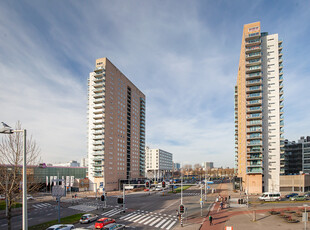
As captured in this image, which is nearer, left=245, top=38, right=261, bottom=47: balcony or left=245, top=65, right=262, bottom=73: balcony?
left=245, top=65, right=262, bottom=73: balcony

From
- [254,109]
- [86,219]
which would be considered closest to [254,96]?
[254,109]

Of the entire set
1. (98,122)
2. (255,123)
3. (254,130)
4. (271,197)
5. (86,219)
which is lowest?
(271,197)

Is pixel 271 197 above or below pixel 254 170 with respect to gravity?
below

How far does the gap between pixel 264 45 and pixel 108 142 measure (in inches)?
2828

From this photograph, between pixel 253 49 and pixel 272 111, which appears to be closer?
pixel 272 111

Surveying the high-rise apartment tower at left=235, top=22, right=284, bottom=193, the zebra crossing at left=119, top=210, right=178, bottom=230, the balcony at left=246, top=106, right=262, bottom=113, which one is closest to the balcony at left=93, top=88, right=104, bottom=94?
the high-rise apartment tower at left=235, top=22, right=284, bottom=193

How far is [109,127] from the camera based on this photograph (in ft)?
298

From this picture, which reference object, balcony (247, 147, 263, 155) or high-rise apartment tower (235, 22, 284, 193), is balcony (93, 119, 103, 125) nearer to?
high-rise apartment tower (235, 22, 284, 193)

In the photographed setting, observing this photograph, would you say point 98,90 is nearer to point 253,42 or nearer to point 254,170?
point 253,42

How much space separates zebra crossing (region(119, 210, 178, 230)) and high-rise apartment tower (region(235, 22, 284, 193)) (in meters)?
41.1

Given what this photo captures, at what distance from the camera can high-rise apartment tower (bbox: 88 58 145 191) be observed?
87.0m

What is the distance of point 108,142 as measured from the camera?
3501 inches

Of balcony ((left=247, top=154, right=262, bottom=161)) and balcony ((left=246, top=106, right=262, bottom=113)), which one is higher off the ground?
balcony ((left=246, top=106, right=262, bottom=113))

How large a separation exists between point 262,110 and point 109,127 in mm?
61372
